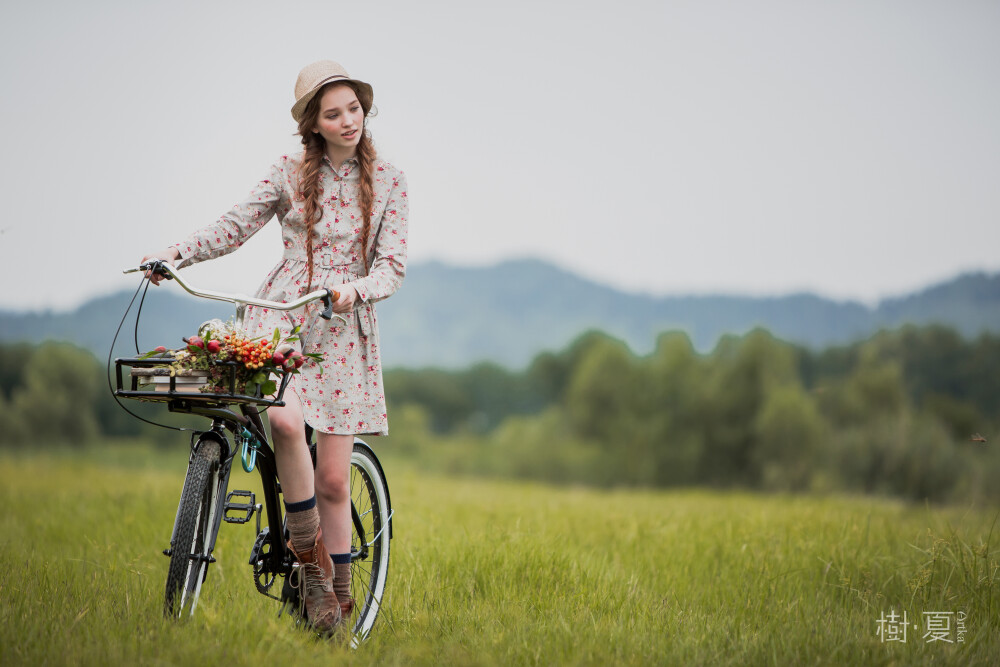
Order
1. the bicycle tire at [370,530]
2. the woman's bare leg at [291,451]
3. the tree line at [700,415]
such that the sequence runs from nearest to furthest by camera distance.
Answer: the woman's bare leg at [291,451] → the bicycle tire at [370,530] → the tree line at [700,415]

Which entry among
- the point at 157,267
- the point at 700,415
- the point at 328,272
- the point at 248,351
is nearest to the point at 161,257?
the point at 157,267

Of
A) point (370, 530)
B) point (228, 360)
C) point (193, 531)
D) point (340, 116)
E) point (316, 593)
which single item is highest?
point (340, 116)

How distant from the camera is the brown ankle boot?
3049mm

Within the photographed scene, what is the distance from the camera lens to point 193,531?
8.62 feet

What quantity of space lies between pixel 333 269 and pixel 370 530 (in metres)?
1.10

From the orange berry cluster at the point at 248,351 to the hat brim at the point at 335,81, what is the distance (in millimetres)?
980

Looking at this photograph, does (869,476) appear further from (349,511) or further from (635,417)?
(349,511)

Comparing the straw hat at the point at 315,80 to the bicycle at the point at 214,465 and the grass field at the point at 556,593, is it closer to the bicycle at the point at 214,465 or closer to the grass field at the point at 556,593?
the bicycle at the point at 214,465

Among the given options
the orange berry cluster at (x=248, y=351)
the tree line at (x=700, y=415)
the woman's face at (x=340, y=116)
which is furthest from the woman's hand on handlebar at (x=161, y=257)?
the tree line at (x=700, y=415)

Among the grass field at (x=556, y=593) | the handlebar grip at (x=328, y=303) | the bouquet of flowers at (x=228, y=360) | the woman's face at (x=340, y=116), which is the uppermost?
the woman's face at (x=340, y=116)

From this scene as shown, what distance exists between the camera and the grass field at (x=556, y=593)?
2.79 meters

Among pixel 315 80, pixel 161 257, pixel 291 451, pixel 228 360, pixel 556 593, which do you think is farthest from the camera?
pixel 556 593

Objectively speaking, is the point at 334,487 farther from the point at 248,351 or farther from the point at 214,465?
the point at 248,351

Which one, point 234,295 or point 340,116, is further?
point 340,116
